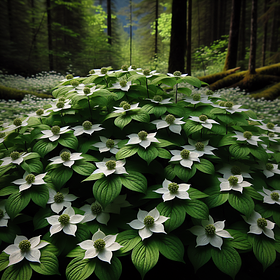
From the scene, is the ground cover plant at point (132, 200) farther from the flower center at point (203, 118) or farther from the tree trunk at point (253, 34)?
the tree trunk at point (253, 34)

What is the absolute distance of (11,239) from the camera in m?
1.05

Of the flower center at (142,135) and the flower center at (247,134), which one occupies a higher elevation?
the flower center at (142,135)

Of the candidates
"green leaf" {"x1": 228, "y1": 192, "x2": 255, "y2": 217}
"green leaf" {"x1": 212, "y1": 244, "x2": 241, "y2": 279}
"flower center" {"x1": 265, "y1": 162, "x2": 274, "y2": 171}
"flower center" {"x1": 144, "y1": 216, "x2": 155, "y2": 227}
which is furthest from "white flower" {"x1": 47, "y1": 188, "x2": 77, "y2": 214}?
"flower center" {"x1": 265, "y1": 162, "x2": 274, "y2": 171}

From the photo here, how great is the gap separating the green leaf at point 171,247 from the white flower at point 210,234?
0.12 m

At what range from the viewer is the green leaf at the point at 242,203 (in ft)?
3.41

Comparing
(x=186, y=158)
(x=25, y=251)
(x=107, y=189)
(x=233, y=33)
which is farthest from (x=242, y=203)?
(x=233, y=33)

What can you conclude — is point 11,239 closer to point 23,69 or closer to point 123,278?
point 123,278

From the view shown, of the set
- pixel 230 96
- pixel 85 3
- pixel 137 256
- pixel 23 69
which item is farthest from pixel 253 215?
pixel 85 3

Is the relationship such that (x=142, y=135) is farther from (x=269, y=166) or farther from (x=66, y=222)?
(x=269, y=166)

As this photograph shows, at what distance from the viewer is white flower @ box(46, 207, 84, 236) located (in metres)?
0.98

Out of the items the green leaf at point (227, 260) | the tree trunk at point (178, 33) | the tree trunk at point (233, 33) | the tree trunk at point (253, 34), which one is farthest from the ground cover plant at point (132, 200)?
the tree trunk at point (233, 33)

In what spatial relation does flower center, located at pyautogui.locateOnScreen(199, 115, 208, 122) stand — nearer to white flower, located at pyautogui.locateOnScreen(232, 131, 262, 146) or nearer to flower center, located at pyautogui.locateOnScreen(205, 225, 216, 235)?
white flower, located at pyautogui.locateOnScreen(232, 131, 262, 146)

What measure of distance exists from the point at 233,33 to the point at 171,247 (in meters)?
7.18

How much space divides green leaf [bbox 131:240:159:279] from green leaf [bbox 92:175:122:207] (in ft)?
Result: 0.84
